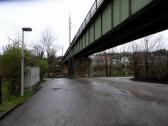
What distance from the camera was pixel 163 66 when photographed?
3553cm

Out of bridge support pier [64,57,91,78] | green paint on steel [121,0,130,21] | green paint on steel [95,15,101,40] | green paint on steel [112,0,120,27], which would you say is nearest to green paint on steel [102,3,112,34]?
green paint on steel [112,0,120,27]

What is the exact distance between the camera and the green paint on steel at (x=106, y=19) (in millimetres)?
15312

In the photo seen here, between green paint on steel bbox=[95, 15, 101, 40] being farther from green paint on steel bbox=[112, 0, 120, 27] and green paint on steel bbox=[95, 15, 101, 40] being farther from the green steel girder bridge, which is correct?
green paint on steel bbox=[112, 0, 120, 27]

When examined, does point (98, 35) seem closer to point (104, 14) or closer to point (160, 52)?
point (104, 14)

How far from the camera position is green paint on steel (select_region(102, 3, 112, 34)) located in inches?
603

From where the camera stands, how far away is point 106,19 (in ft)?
53.3

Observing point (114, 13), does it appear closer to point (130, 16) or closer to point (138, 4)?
point (130, 16)

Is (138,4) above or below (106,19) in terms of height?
below

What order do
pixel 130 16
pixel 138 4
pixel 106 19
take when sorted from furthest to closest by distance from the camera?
pixel 106 19
pixel 130 16
pixel 138 4

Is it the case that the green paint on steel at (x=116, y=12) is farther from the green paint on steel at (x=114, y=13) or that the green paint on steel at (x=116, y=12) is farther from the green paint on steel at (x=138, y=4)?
the green paint on steel at (x=138, y=4)

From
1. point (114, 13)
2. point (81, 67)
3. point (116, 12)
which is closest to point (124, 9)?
point (116, 12)

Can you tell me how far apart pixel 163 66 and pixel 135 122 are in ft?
93.3

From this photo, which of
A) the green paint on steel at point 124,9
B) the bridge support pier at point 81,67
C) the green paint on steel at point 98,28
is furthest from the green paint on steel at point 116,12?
the bridge support pier at point 81,67

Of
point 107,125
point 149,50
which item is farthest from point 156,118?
point 149,50
